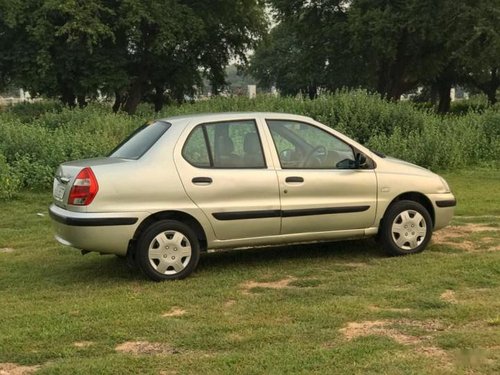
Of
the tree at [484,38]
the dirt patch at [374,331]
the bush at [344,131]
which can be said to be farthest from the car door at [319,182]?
the tree at [484,38]

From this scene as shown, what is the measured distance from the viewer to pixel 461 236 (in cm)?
821

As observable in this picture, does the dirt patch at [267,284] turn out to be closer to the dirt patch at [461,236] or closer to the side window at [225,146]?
the side window at [225,146]

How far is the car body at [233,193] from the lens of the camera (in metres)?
6.16

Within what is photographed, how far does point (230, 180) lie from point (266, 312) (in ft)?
5.39

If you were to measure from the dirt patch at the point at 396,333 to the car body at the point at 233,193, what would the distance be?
198 cm

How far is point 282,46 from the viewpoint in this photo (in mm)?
69312

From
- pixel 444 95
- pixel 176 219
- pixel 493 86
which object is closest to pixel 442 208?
pixel 176 219

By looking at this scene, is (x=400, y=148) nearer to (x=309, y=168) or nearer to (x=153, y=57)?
(x=309, y=168)

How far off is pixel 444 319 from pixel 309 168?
240 centimetres

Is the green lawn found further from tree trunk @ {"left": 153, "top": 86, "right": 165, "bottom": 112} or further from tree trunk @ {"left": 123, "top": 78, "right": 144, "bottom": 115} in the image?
tree trunk @ {"left": 153, "top": 86, "right": 165, "bottom": 112}

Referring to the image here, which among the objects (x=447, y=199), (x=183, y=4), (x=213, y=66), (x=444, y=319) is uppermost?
(x=183, y=4)

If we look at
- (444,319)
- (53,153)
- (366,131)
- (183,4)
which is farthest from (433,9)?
(444,319)

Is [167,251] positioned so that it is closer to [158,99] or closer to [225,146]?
[225,146]

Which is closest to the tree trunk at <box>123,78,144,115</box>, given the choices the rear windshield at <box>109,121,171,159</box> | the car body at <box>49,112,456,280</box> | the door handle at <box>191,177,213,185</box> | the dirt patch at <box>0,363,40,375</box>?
the rear windshield at <box>109,121,171,159</box>
